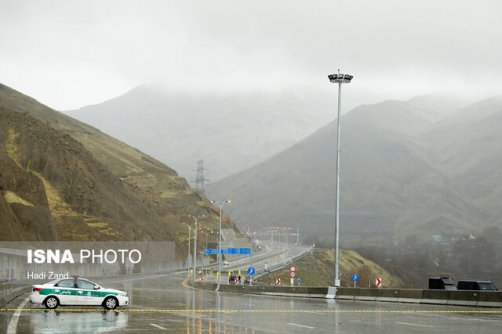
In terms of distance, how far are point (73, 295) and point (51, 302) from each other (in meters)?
1.00

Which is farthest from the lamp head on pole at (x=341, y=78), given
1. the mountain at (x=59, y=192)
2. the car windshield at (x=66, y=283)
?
the mountain at (x=59, y=192)

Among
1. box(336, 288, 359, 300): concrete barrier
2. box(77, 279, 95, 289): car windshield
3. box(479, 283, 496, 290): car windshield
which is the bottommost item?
box(336, 288, 359, 300): concrete barrier

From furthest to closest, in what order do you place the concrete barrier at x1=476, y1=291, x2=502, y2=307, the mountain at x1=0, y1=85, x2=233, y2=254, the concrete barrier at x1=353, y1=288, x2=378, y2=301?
the mountain at x1=0, y1=85, x2=233, y2=254 < the concrete barrier at x1=353, y1=288, x2=378, y2=301 < the concrete barrier at x1=476, y1=291, x2=502, y2=307

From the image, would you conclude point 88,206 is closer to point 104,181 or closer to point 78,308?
point 104,181

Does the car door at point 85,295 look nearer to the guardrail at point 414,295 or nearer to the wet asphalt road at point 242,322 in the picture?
the wet asphalt road at point 242,322

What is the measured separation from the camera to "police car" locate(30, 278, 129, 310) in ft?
108

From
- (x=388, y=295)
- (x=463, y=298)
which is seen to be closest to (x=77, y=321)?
(x=463, y=298)

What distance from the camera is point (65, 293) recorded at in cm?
3322

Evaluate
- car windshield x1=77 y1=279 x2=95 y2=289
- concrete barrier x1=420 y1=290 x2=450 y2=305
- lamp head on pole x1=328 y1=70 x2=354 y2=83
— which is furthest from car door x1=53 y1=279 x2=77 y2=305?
lamp head on pole x1=328 y1=70 x2=354 y2=83

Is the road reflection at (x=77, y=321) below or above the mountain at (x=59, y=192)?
below

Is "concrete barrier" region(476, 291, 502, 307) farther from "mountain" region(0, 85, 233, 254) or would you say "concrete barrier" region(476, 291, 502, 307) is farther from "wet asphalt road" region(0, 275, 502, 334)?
"mountain" region(0, 85, 233, 254)

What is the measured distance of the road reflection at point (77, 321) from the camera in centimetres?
2283

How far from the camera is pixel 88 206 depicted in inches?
5271

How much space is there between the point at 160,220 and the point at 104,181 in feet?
69.0
